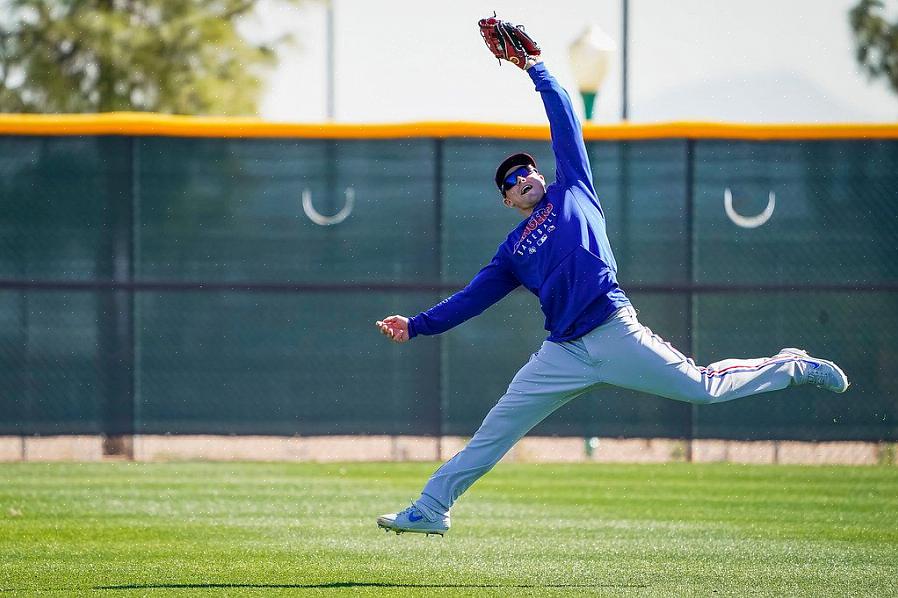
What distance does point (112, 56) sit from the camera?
20141mm

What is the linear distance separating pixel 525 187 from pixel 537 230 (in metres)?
0.27

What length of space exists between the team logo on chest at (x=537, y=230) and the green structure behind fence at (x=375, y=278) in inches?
211

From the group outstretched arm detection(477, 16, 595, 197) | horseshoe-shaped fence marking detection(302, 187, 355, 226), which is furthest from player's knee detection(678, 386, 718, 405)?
horseshoe-shaped fence marking detection(302, 187, 355, 226)

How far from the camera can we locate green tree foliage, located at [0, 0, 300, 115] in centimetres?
2020

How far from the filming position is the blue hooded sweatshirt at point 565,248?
6.55m

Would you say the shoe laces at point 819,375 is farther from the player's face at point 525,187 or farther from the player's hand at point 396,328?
the player's hand at point 396,328

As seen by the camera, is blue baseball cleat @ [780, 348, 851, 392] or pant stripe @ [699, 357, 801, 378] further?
blue baseball cleat @ [780, 348, 851, 392]

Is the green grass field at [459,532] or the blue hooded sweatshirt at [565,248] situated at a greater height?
the blue hooded sweatshirt at [565,248]

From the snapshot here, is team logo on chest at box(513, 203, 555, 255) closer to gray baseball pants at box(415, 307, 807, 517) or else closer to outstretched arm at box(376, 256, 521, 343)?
outstretched arm at box(376, 256, 521, 343)

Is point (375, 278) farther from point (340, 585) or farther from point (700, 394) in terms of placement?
point (340, 585)

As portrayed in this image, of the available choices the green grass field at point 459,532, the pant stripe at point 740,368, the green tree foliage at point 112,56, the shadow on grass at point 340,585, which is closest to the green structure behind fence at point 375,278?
the green grass field at point 459,532

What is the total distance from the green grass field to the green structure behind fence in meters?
0.75

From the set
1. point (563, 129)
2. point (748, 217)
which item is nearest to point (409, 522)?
point (563, 129)

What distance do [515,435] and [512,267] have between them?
884 mm
